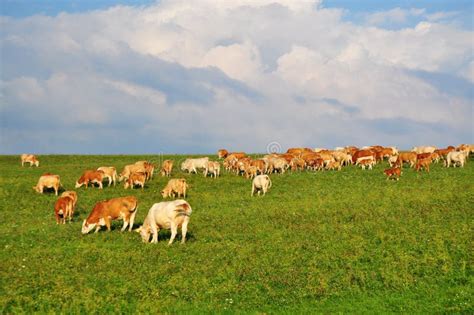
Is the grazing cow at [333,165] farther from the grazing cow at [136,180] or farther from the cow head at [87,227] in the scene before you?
the cow head at [87,227]

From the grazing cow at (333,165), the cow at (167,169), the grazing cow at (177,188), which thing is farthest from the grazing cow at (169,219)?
the grazing cow at (333,165)

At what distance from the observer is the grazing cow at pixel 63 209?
28438 mm

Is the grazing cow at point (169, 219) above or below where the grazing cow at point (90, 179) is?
below

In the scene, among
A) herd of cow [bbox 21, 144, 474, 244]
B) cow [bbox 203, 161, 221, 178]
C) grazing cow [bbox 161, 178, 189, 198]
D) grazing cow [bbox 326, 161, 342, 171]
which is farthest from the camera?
grazing cow [bbox 326, 161, 342, 171]

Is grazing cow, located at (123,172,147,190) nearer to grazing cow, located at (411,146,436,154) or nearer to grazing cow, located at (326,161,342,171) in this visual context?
grazing cow, located at (326,161,342,171)

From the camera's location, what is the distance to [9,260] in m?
20.0

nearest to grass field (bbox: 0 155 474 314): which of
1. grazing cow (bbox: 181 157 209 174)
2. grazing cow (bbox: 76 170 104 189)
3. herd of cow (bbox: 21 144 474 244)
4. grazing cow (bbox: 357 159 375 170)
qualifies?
herd of cow (bbox: 21 144 474 244)

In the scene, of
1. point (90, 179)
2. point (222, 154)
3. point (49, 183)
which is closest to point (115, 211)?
point (49, 183)

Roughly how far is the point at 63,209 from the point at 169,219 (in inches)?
349

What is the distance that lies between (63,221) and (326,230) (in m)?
14.6

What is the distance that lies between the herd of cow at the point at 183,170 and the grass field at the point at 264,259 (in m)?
0.94

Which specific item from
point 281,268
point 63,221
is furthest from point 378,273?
point 63,221

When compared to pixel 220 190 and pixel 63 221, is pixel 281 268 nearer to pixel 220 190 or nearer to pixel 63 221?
pixel 63 221

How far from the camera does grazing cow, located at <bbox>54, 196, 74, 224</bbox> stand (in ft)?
93.3
